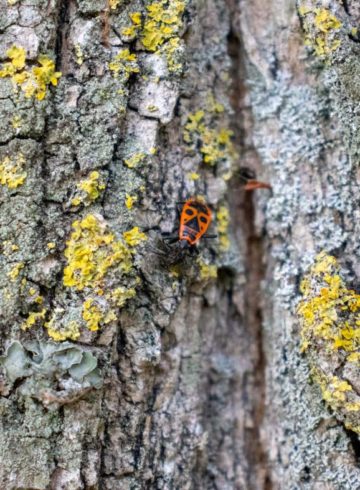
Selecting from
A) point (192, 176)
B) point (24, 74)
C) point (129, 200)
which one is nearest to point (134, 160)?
point (129, 200)

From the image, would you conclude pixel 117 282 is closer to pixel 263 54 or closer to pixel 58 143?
pixel 58 143

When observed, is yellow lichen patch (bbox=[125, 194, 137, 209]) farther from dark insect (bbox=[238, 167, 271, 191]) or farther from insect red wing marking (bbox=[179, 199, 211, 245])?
dark insect (bbox=[238, 167, 271, 191])

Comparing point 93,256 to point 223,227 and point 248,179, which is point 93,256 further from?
point 248,179

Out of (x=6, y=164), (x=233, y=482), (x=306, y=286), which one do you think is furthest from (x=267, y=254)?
(x=6, y=164)

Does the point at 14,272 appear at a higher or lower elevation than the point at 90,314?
higher

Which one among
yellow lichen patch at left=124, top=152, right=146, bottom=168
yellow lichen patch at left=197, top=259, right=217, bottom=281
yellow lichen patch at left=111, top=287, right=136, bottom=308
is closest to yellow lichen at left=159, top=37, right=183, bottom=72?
yellow lichen patch at left=124, top=152, right=146, bottom=168

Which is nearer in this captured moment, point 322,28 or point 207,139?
point 322,28
